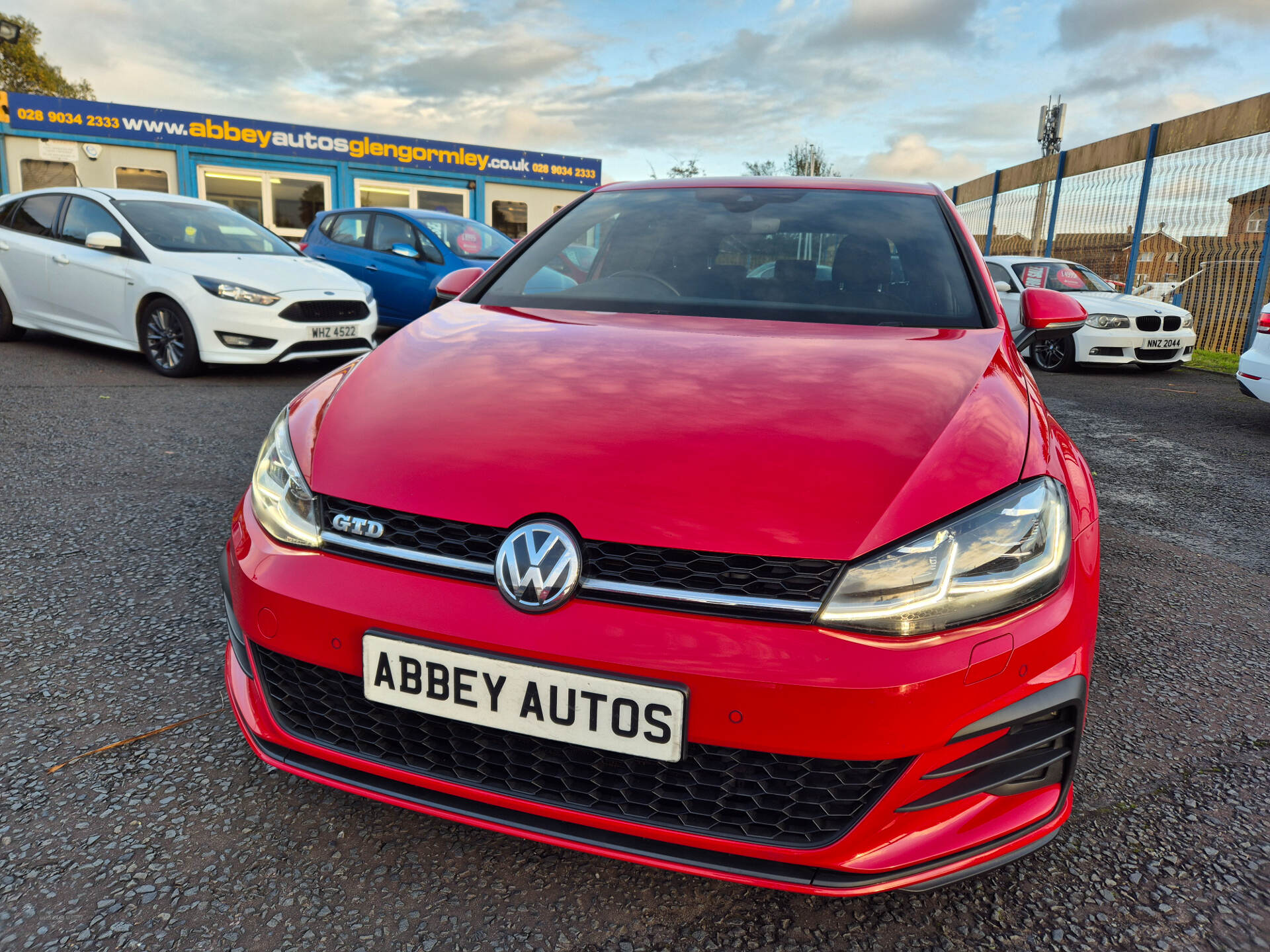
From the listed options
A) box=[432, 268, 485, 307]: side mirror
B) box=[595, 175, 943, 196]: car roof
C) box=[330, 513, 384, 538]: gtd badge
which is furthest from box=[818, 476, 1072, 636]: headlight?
box=[432, 268, 485, 307]: side mirror

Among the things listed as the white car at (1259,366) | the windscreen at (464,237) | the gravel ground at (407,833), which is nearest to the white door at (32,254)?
the windscreen at (464,237)

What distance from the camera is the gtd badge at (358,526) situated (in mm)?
1444

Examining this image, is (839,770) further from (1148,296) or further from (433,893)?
(1148,296)

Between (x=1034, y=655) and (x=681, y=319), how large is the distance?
1.18 m

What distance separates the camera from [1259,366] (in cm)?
559

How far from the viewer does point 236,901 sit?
146 centimetres

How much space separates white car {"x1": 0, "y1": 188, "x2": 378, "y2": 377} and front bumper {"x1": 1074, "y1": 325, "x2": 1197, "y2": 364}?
7114mm

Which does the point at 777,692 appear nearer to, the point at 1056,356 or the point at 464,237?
the point at 464,237

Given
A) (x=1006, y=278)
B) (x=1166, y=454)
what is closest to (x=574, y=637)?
(x=1166, y=454)

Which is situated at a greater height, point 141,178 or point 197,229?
point 141,178

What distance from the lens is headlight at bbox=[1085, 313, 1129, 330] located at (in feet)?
29.5

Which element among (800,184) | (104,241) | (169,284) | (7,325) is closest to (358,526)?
(800,184)

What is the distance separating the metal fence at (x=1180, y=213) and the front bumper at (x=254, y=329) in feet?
24.8

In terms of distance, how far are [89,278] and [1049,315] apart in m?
6.98
